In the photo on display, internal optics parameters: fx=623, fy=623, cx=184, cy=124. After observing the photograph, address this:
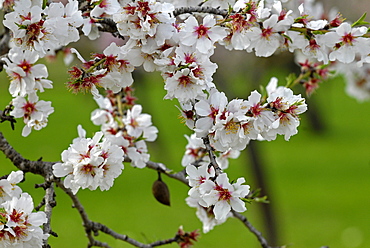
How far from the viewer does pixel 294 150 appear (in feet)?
45.8

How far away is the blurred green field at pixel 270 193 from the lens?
27.3 ft

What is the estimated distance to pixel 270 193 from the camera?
6.21 m

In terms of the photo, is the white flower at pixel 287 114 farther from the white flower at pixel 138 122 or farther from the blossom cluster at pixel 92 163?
the white flower at pixel 138 122

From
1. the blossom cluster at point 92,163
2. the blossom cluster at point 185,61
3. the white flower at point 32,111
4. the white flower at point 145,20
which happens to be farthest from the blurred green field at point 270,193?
the white flower at point 145,20

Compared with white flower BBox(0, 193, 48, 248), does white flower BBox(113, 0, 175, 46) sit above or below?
above

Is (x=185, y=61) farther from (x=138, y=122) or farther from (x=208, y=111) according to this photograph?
(x=138, y=122)

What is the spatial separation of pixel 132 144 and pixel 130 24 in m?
0.80

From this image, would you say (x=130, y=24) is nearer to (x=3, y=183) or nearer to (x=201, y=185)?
(x=201, y=185)

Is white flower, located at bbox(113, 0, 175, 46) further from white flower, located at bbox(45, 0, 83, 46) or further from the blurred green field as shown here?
the blurred green field

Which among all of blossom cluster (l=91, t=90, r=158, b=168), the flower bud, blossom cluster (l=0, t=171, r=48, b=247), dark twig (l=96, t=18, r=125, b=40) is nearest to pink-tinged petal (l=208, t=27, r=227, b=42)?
dark twig (l=96, t=18, r=125, b=40)

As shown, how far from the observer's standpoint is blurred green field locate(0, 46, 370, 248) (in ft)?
27.3

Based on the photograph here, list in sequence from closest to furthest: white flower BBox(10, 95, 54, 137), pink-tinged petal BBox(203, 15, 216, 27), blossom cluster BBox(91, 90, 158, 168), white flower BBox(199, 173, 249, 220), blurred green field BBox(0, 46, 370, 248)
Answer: white flower BBox(199, 173, 249, 220) → pink-tinged petal BBox(203, 15, 216, 27) → white flower BBox(10, 95, 54, 137) → blossom cluster BBox(91, 90, 158, 168) → blurred green field BBox(0, 46, 370, 248)

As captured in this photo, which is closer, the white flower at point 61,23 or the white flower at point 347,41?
the white flower at point 61,23

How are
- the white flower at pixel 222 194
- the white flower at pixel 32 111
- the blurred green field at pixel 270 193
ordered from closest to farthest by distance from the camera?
the white flower at pixel 222 194
the white flower at pixel 32 111
the blurred green field at pixel 270 193
